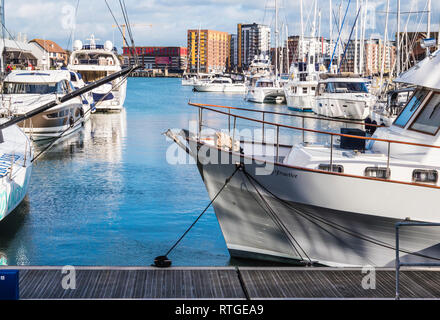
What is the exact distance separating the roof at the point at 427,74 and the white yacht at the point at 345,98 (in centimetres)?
3052

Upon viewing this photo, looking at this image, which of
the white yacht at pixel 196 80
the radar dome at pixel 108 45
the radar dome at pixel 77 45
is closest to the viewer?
the radar dome at pixel 108 45

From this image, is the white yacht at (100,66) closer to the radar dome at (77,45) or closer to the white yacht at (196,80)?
the radar dome at (77,45)

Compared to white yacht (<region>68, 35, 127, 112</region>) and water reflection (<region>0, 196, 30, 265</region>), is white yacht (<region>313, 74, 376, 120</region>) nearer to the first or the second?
white yacht (<region>68, 35, 127, 112</region>)

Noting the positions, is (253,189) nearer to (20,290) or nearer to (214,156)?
(214,156)

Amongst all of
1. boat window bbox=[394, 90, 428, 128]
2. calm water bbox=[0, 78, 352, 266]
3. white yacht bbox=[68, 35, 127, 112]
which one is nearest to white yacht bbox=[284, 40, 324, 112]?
white yacht bbox=[68, 35, 127, 112]

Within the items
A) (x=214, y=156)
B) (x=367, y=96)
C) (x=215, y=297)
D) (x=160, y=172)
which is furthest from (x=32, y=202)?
(x=367, y=96)

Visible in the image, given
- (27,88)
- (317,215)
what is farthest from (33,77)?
(317,215)

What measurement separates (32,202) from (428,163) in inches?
473

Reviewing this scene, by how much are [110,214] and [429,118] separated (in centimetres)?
935

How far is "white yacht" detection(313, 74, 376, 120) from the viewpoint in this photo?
4097cm

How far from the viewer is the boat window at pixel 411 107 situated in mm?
10781

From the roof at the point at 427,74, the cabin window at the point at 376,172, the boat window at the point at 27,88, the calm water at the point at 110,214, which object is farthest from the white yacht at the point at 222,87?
the cabin window at the point at 376,172

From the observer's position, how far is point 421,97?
35.4 feet
